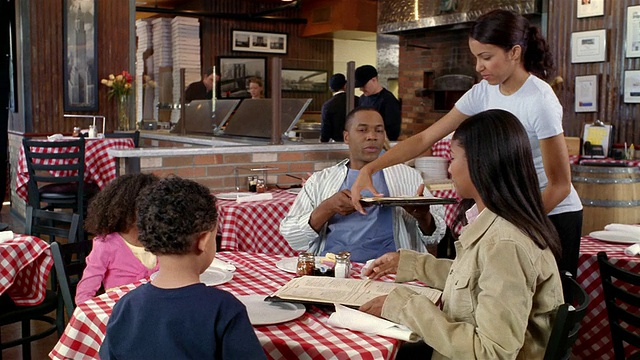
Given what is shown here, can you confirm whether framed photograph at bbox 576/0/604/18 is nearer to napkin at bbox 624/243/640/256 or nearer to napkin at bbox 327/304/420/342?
napkin at bbox 624/243/640/256

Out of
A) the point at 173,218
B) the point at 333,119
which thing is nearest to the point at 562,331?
the point at 173,218

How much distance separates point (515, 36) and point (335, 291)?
3.55 ft

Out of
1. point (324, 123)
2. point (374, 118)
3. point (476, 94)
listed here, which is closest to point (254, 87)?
point (324, 123)

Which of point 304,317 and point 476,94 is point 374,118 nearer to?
point 476,94

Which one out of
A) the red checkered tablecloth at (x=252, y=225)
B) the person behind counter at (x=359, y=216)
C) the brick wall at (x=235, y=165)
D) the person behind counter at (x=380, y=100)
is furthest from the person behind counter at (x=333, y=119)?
the person behind counter at (x=359, y=216)

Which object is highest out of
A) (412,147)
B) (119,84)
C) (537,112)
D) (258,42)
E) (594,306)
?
(258,42)

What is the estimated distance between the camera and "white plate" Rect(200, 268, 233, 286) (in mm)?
2088

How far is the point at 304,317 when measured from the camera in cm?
177

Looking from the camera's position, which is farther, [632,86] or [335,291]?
[632,86]

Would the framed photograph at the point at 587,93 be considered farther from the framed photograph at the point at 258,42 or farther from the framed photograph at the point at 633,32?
the framed photograph at the point at 258,42

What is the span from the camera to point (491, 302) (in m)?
1.52

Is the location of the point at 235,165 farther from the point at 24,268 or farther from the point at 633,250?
the point at 633,250

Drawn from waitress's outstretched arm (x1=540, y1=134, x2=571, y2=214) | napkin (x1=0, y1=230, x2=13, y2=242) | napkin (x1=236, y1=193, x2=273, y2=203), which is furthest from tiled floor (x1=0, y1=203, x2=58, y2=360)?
waitress's outstretched arm (x1=540, y1=134, x2=571, y2=214)

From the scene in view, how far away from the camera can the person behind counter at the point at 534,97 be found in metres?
2.29
